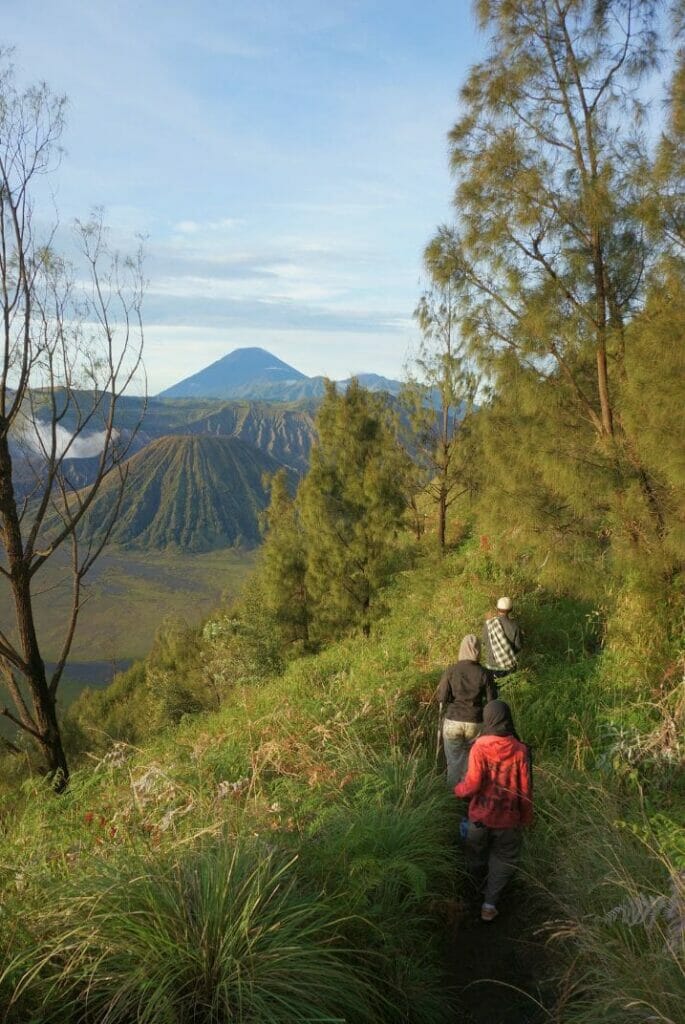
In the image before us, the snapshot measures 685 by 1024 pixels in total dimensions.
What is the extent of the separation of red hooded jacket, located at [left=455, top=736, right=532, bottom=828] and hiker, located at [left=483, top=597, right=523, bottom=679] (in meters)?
2.46

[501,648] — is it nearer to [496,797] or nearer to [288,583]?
[496,797]

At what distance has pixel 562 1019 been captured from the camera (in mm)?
2781

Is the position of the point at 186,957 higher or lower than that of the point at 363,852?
higher

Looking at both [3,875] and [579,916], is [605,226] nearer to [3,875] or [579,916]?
[579,916]

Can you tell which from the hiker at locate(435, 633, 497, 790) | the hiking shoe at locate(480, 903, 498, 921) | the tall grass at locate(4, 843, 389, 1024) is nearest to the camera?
the tall grass at locate(4, 843, 389, 1024)

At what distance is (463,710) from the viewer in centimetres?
496

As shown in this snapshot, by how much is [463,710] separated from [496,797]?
1075mm

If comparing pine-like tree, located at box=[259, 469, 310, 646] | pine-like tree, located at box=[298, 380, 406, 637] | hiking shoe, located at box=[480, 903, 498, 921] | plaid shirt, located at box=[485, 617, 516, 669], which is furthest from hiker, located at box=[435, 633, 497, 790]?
pine-like tree, located at box=[259, 469, 310, 646]

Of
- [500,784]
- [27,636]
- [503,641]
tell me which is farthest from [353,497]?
[500,784]

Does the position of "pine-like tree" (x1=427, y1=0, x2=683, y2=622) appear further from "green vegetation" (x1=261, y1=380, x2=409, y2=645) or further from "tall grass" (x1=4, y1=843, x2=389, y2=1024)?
"green vegetation" (x1=261, y1=380, x2=409, y2=645)

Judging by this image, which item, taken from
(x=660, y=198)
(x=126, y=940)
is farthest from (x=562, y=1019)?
(x=660, y=198)

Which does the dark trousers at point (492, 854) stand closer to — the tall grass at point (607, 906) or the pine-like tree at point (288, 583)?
the tall grass at point (607, 906)

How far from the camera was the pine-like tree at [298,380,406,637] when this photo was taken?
49.0 ft

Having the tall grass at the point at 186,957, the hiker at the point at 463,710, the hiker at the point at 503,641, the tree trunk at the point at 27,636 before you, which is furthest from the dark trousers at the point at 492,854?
the tree trunk at the point at 27,636
